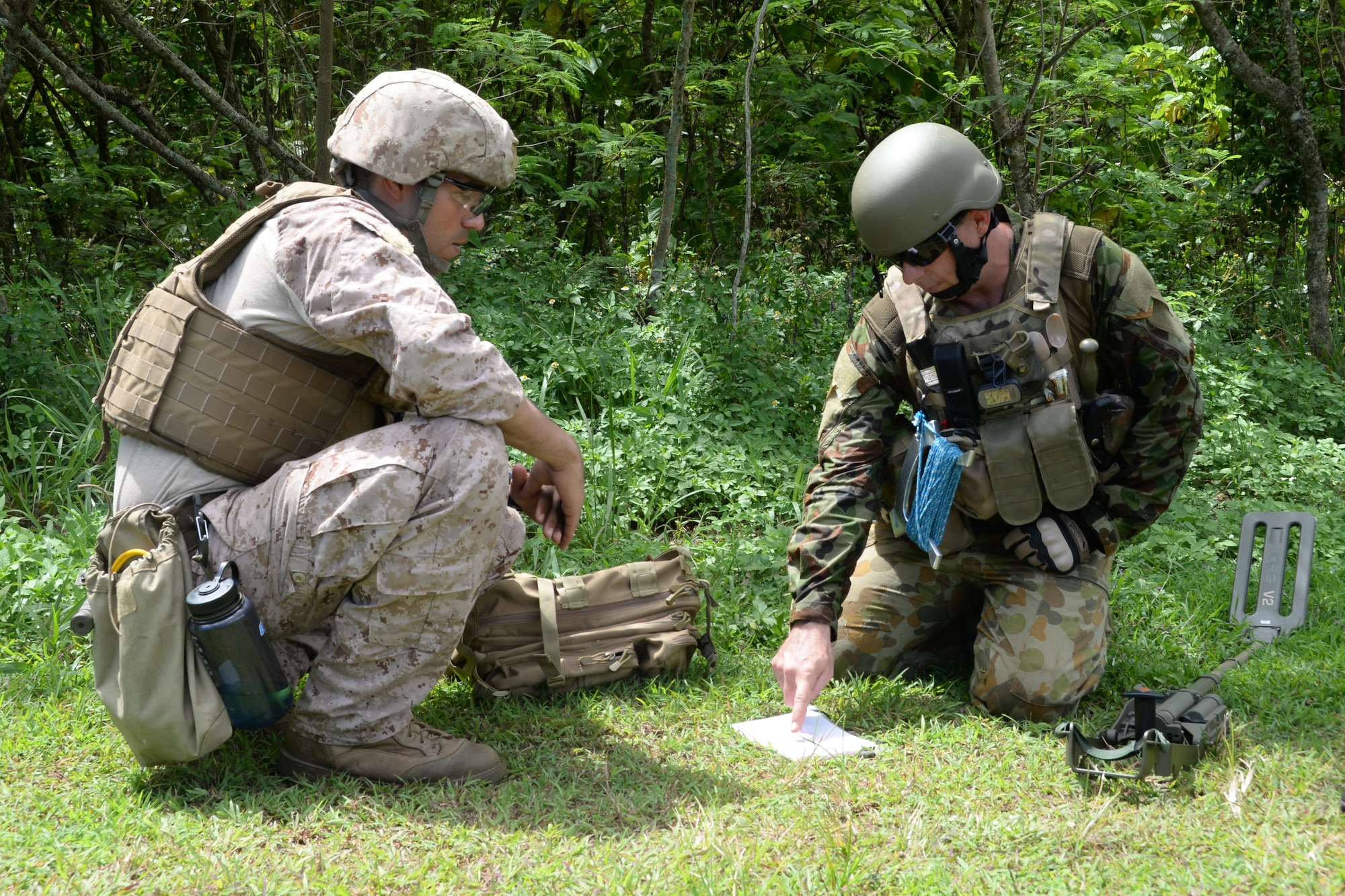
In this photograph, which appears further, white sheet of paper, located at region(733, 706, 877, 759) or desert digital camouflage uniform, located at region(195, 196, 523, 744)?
white sheet of paper, located at region(733, 706, 877, 759)

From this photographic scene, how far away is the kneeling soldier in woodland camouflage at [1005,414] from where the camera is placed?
304cm

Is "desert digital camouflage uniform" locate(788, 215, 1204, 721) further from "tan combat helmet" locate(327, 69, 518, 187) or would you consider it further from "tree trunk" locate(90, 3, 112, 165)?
"tree trunk" locate(90, 3, 112, 165)

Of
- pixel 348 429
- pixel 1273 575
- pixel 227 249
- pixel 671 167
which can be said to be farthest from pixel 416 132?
pixel 671 167

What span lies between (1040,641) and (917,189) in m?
1.30

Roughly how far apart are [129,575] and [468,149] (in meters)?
1.28

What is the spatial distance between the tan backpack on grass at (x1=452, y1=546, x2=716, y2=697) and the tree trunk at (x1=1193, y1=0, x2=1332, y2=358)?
16.5 ft

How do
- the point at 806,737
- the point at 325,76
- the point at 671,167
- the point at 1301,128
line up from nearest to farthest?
1. the point at 806,737
2. the point at 325,76
3. the point at 671,167
4. the point at 1301,128

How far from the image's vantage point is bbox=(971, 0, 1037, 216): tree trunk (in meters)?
5.46

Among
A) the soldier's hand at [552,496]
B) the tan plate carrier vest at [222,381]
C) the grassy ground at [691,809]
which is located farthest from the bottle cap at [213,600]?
the soldier's hand at [552,496]

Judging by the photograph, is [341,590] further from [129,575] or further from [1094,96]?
[1094,96]

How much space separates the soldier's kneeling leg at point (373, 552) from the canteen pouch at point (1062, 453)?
4.83 ft

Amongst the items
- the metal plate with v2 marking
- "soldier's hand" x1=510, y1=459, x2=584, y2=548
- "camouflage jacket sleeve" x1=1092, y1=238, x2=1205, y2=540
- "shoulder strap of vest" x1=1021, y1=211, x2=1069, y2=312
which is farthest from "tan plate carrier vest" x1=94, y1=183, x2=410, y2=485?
the metal plate with v2 marking

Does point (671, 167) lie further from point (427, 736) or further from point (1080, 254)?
point (427, 736)

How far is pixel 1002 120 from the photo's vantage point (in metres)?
5.61
